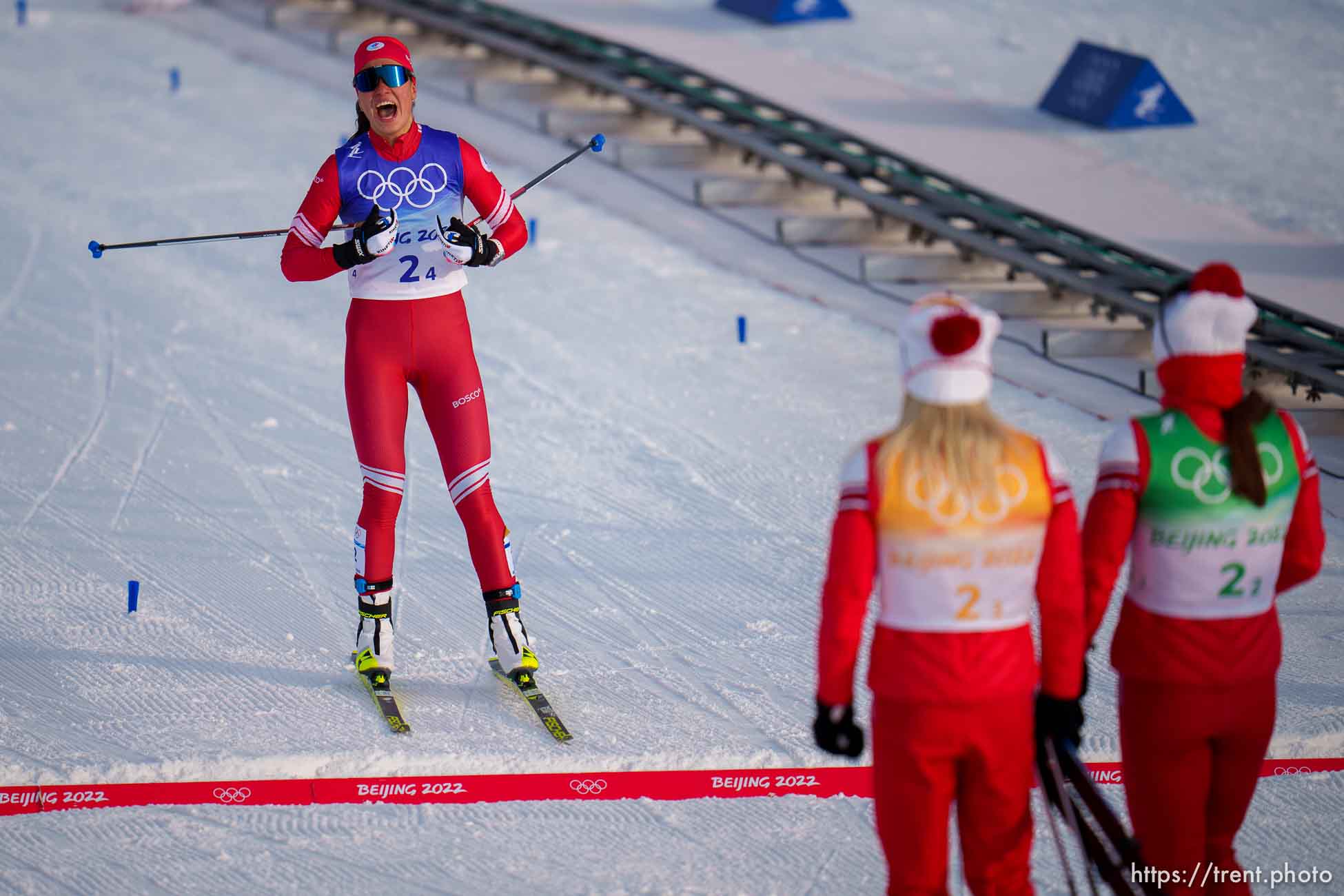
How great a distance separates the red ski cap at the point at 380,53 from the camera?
198 inches

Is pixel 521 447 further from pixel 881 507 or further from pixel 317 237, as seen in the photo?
pixel 881 507

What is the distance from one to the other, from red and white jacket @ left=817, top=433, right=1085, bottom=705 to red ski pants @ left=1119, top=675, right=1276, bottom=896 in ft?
1.17

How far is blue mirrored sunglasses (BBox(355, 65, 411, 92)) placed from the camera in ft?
16.3

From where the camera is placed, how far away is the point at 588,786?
483cm

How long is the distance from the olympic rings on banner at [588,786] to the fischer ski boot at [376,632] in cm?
83

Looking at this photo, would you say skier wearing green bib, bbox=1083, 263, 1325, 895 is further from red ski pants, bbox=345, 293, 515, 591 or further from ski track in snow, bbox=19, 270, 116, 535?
ski track in snow, bbox=19, 270, 116, 535

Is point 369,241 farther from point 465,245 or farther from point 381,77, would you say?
point 381,77

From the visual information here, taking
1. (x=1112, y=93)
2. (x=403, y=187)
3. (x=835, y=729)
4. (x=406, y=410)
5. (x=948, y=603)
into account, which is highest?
(x=403, y=187)

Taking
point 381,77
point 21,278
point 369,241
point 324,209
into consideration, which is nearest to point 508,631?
point 369,241

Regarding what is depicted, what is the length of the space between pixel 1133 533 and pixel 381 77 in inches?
108

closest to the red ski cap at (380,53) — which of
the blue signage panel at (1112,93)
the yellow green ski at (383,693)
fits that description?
the yellow green ski at (383,693)

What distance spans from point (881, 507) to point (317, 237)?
2.48 metres

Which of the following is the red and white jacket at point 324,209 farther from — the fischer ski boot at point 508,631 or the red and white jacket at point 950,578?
the red and white jacket at point 950,578

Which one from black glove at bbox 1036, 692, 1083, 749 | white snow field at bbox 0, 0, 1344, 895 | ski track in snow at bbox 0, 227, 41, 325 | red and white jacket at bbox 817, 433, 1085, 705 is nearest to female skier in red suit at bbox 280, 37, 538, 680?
white snow field at bbox 0, 0, 1344, 895
